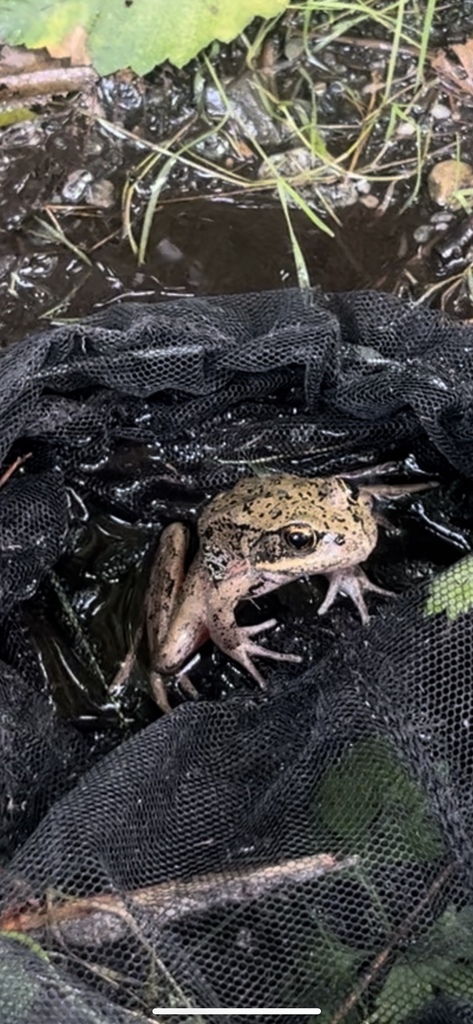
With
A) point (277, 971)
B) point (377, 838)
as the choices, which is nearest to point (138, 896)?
point (277, 971)

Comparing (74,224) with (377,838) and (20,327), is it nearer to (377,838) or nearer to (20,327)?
(20,327)

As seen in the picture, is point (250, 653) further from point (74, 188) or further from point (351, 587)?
point (74, 188)

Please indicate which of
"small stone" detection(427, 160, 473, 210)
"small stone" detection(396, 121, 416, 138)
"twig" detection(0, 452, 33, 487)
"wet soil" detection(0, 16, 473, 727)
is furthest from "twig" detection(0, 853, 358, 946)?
"small stone" detection(396, 121, 416, 138)

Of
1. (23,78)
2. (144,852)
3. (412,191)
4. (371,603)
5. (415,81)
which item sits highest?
(23,78)

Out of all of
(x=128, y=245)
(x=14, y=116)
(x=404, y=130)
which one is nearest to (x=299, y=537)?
(x=128, y=245)

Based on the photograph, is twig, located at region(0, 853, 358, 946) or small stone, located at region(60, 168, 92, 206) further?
small stone, located at region(60, 168, 92, 206)

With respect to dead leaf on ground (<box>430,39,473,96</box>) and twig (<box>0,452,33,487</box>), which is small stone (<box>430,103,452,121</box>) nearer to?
dead leaf on ground (<box>430,39,473,96</box>)
